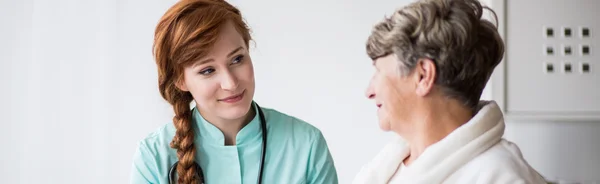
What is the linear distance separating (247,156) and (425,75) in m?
0.85

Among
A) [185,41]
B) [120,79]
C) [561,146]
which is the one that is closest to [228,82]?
[185,41]

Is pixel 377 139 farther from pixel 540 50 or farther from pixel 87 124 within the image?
pixel 87 124

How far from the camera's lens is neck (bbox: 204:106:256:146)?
7.11 feet

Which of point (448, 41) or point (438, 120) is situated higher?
point (448, 41)

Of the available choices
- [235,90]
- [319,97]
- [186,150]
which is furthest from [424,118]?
[319,97]

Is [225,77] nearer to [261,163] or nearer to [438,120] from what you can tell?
[261,163]

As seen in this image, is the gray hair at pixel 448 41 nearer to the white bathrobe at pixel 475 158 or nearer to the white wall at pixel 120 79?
the white bathrobe at pixel 475 158

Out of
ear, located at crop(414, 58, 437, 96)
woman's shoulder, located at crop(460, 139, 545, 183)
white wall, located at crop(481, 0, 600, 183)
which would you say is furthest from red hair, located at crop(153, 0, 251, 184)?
white wall, located at crop(481, 0, 600, 183)

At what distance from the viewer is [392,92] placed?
151 cm

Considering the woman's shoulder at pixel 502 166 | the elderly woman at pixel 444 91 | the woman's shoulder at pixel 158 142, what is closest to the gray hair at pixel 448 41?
the elderly woman at pixel 444 91

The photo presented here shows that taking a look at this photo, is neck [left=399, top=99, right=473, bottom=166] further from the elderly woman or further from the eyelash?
the eyelash

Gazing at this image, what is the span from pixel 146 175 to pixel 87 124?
149 cm

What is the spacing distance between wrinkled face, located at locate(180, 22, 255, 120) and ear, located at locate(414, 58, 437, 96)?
2.11ft

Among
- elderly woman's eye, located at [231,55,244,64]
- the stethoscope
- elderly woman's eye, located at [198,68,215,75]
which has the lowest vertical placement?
the stethoscope
